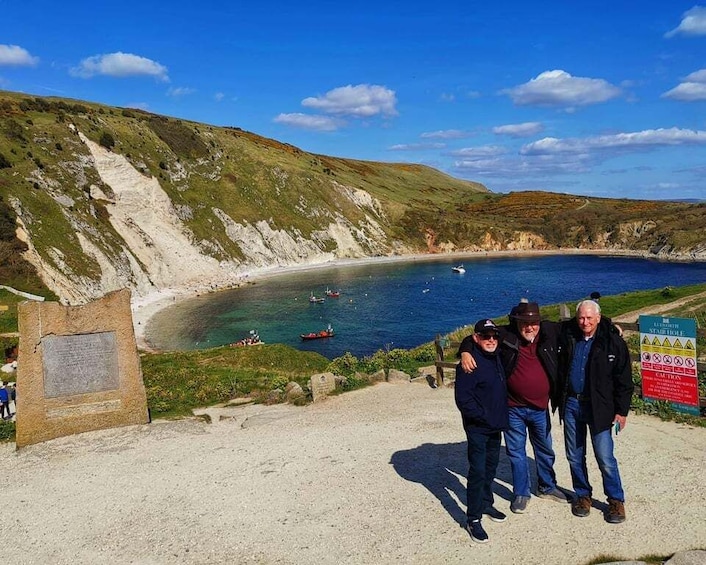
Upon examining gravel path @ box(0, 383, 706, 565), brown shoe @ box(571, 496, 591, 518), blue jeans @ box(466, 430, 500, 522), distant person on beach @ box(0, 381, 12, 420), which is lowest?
distant person on beach @ box(0, 381, 12, 420)

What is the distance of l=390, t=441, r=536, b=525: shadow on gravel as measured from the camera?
31.2 ft

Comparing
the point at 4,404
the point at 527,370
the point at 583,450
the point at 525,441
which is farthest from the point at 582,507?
the point at 4,404

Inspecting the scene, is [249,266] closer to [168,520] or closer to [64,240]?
[64,240]

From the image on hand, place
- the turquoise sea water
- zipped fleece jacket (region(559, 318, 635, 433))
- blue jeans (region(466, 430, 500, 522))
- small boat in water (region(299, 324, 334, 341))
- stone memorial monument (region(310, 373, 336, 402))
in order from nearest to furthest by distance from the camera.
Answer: zipped fleece jacket (region(559, 318, 635, 433))
blue jeans (region(466, 430, 500, 522))
stone memorial monument (region(310, 373, 336, 402))
small boat in water (region(299, 324, 334, 341))
the turquoise sea water

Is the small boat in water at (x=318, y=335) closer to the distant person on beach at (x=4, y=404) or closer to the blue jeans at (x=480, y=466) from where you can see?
the distant person on beach at (x=4, y=404)

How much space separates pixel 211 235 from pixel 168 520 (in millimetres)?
93482

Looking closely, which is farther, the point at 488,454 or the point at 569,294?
the point at 569,294

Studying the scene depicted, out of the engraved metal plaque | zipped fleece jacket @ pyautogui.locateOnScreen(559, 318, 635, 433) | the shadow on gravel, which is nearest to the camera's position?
zipped fleece jacket @ pyautogui.locateOnScreen(559, 318, 635, 433)

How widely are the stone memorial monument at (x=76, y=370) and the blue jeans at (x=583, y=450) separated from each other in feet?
40.4

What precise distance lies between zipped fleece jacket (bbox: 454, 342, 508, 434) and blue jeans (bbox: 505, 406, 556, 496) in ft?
2.00

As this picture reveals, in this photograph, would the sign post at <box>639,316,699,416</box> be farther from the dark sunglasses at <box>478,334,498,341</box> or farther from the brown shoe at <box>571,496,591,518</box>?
the dark sunglasses at <box>478,334,498,341</box>

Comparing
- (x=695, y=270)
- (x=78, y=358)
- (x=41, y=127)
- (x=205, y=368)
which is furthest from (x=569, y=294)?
(x=41, y=127)

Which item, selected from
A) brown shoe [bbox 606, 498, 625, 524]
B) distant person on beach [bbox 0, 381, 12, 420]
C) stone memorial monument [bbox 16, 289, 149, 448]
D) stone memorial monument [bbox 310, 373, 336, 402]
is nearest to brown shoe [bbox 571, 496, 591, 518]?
brown shoe [bbox 606, 498, 625, 524]

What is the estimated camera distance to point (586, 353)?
8.05 meters
